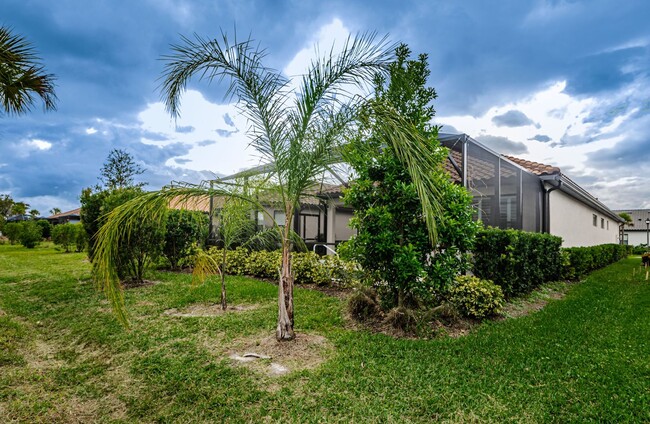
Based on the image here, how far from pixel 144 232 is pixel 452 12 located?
854 cm

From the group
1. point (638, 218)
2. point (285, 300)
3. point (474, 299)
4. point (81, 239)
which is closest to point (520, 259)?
point (474, 299)

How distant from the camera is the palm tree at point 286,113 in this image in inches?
147

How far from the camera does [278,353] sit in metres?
3.94

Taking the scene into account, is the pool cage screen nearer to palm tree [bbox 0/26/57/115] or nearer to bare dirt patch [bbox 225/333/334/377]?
bare dirt patch [bbox 225/333/334/377]

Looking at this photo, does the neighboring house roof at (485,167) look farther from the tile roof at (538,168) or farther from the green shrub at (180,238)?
the green shrub at (180,238)

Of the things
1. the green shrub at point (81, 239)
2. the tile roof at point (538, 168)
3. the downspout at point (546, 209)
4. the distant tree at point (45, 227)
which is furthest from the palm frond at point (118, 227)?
the distant tree at point (45, 227)

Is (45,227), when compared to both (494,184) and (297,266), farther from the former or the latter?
(494,184)

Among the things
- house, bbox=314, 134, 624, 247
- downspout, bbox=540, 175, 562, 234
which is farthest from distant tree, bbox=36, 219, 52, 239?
downspout, bbox=540, 175, 562, 234

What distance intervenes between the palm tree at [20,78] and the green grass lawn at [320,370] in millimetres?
4230

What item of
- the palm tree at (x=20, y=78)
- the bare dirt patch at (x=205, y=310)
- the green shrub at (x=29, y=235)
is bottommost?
the bare dirt patch at (x=205, y=310)

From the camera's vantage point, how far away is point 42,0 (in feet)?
20.8

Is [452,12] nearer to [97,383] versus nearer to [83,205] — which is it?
[97,383]

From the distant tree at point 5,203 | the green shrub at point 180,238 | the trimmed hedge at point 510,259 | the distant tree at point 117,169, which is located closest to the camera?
the trimmed hedge at point 510,259

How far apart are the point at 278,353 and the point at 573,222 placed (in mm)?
12555
